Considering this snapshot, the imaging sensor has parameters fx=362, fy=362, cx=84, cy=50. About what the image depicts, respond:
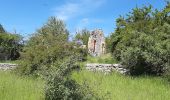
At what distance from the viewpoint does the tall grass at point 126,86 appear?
41.7ft

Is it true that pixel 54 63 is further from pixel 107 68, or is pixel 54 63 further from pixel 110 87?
pixel 107 68

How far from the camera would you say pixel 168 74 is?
1689 centimetres

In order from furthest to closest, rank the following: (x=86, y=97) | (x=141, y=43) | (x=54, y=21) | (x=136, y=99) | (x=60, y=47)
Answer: (x=54, y=21) → (x=60, y=47) → (x=141, y=43) → (x=136, y=99) → (x=86, y=97)

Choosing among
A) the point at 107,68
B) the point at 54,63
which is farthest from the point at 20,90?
the point at 107,68

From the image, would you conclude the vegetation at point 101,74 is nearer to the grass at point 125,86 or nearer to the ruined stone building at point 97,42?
the grass at point 125,86

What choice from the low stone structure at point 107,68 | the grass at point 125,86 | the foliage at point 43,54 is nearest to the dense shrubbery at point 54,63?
the foliage at point 43,54

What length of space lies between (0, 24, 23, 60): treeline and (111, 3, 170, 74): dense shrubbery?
583 inches

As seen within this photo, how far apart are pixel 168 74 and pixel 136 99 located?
5.05 m

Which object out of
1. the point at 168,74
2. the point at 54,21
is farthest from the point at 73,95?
the point at 54,21

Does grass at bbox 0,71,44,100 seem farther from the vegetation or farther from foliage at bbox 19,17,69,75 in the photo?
foliage at bbox 19,17,69,75

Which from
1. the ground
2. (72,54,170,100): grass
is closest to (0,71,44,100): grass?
the ground

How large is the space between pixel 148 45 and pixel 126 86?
370 centimetres

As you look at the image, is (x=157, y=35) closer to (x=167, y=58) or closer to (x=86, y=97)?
(x=167, y=58)

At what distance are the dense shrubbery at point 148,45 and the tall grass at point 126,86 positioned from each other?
0.90 m
